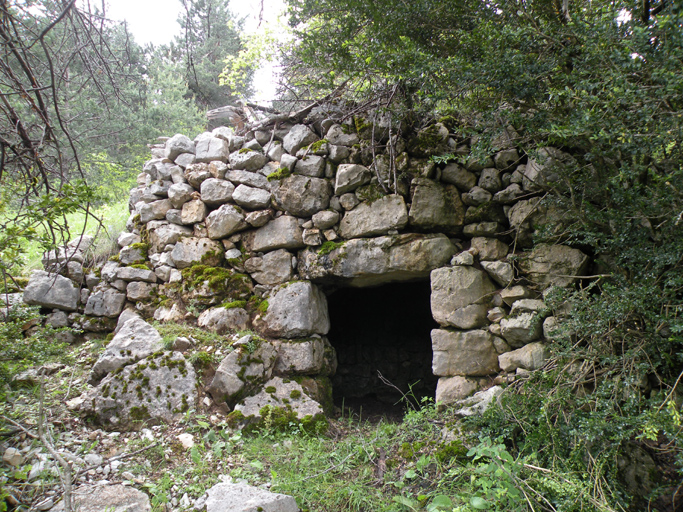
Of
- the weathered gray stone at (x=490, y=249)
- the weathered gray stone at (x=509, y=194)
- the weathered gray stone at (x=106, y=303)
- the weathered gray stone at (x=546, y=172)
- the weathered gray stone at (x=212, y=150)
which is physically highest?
the weathered gray stone at (x=212, y=150)

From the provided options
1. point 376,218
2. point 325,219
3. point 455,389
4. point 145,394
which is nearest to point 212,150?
point 325,219

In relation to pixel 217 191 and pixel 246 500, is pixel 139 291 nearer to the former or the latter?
pixel 217 191

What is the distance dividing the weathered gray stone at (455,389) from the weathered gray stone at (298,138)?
2656 mm

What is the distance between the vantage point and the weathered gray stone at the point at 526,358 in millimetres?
3035

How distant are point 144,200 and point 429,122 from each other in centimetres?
324

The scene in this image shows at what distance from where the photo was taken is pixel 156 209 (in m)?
4.43

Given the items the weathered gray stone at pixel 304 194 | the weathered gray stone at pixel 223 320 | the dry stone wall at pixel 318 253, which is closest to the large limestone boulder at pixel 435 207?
the dry stone wall at pixel 318 253

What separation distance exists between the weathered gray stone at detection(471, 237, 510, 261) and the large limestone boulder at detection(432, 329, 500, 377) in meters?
0.64

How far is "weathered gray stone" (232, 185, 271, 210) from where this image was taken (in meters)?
4.08

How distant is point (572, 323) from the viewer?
261 centimetres

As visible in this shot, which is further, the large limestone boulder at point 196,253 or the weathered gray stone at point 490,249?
the large limestone boulder at point 196,253

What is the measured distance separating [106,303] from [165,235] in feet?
2.94

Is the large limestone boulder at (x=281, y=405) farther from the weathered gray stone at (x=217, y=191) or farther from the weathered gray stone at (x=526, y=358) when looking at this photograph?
the weathered gray stone at (x=217, y=191)

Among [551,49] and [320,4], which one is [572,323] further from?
[320,4]
